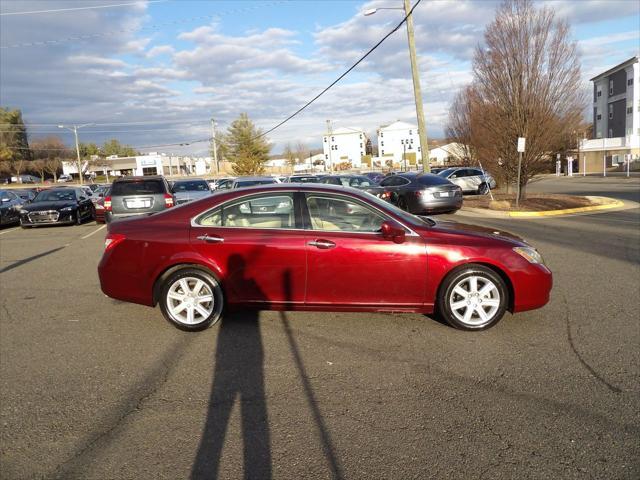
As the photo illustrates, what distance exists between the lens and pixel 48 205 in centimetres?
1661

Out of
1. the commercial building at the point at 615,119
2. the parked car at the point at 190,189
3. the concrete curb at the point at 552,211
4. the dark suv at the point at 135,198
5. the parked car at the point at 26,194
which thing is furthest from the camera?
the commercial building at the point at 615,119

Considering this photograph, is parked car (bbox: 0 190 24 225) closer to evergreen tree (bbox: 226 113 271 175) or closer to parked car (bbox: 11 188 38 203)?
parked car (bbox: 11 188 38 203)

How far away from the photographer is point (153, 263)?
509 centimetres

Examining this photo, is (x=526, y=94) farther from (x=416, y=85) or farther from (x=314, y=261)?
(x=314, y=261)

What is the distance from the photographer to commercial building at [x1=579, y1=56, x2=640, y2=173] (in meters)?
50.6

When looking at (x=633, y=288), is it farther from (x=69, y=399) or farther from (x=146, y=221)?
(x=69, y=399)

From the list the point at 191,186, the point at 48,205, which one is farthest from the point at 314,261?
the point at 48,205

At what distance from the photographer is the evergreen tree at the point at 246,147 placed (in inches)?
2165

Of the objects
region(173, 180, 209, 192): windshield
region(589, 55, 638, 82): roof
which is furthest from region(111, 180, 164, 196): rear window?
region(589, 55, 638, 82): roof

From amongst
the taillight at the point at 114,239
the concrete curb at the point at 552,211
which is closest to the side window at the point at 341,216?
the taillight at the point at 114,239

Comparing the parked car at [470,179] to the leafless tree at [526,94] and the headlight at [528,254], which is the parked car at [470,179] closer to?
the leafless tree at [526,94]

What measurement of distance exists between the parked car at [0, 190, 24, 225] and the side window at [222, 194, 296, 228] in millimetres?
15782

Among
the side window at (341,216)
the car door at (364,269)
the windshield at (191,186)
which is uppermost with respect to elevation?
the windshield at (191,186)

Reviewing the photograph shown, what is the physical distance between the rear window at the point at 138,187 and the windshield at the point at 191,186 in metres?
3.08
